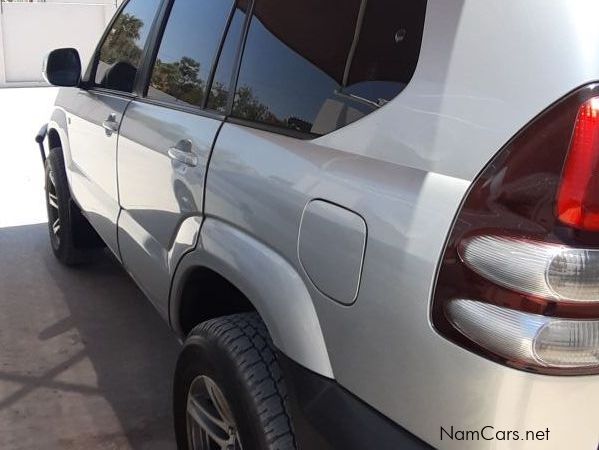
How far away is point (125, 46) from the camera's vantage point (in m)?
3.52

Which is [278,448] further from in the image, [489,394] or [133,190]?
[133,190]

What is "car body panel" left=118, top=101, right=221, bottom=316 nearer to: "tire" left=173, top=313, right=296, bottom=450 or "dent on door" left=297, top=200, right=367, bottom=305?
"tire" left=173, top=313, right=296, bottom=450

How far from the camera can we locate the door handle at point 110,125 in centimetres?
316

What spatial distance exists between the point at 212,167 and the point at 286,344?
0.67m

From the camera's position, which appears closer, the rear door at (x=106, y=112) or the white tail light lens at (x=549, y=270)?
the white tail light lens at (x=549, y=270)

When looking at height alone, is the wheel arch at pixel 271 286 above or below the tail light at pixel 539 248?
below

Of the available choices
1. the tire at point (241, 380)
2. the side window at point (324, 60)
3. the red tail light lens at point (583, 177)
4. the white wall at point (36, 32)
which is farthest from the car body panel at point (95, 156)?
the white wall at point (36, 32)

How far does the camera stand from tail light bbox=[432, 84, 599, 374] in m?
1.23

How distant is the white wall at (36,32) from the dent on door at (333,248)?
15.1 metres

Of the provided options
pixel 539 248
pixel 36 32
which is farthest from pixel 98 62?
pixel 36 32

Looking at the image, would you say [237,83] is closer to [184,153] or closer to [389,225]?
[184,153]

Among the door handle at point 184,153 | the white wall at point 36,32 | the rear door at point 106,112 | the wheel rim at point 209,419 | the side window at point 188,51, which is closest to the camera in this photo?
the wheel rim at point 209,419

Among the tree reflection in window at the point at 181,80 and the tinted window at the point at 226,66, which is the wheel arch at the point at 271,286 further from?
the tree reflection in window at the point at 181,80

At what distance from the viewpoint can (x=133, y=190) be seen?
295cm
